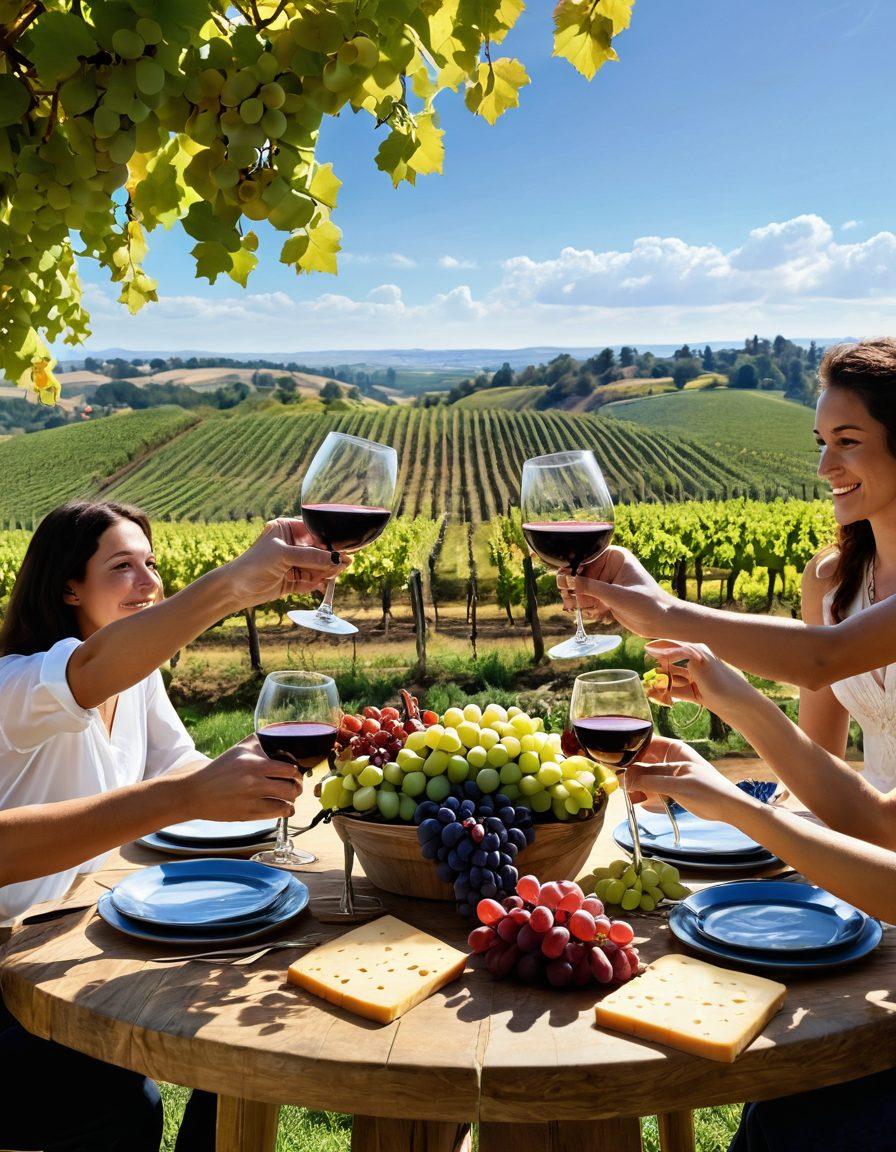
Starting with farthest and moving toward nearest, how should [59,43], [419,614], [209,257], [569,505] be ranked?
[419,614] < [569,505] < [209,257] < [59,43]

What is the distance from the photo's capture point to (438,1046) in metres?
1.23

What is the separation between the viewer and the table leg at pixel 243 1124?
1.81 meters

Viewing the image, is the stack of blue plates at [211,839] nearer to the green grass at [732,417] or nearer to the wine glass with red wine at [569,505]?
the wine glass with red wine at [569,505]

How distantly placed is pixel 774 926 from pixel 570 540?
64 cm

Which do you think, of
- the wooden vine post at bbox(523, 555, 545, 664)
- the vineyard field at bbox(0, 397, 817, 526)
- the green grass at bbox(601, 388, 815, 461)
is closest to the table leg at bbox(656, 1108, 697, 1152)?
the wooden vine post at bbox(523, 555, 545, 664)

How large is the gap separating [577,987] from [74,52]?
3.84ft

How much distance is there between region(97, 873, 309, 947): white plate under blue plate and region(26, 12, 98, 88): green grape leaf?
3.65ft

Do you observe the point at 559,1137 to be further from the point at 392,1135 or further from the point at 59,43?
the point at 59,43

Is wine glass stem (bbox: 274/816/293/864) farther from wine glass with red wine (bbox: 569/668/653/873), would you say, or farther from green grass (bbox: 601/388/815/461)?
green grass (bbox: 601/388/815/461)

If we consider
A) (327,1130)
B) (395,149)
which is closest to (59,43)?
(395,149)

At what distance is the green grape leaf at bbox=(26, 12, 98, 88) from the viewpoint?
0.86 m

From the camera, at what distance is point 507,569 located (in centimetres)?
1215

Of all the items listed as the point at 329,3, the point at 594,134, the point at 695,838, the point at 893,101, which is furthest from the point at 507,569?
the point at 893,101

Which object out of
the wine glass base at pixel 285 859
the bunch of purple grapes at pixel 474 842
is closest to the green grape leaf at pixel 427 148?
the bunch of purple grapes at pixel 474 842
